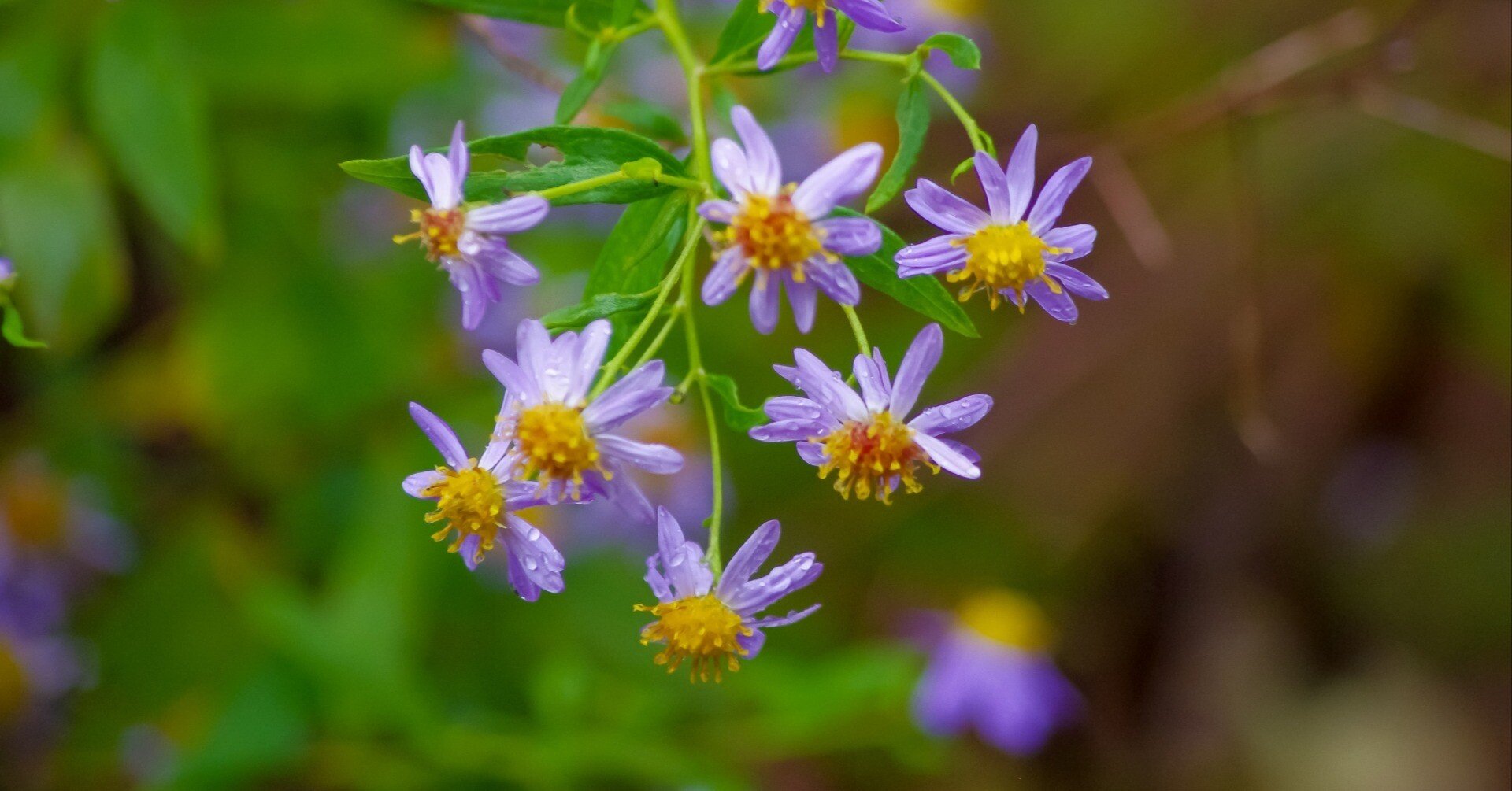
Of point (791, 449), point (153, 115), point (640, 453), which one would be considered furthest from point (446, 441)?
point (791, 449)

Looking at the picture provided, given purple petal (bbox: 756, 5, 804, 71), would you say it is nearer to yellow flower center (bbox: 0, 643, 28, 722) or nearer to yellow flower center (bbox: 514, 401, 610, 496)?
yellow flower center (bbox: 514, 401, 610, 496)

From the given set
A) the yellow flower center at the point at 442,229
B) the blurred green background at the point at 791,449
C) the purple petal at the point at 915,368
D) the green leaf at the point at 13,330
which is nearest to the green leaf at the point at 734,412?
the purple petal at the point at 915,368

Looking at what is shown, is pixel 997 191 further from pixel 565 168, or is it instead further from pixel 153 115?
pixel 153 115

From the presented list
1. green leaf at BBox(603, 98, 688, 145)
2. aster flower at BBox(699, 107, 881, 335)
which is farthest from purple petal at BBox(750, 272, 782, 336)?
green leaf at BBox(603, 98, 688, 145)

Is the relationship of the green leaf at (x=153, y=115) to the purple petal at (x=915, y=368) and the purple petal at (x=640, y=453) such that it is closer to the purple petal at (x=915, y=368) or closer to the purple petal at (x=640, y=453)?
the purple petal at (x=640, y=453)

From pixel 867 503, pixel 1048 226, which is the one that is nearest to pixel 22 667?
pixel 867 503

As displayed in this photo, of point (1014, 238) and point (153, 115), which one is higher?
point (153, 115)

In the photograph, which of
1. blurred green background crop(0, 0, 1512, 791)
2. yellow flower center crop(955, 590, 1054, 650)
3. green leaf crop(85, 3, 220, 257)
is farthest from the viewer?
yellow flower center crop(955, 590, 1054, 650)
